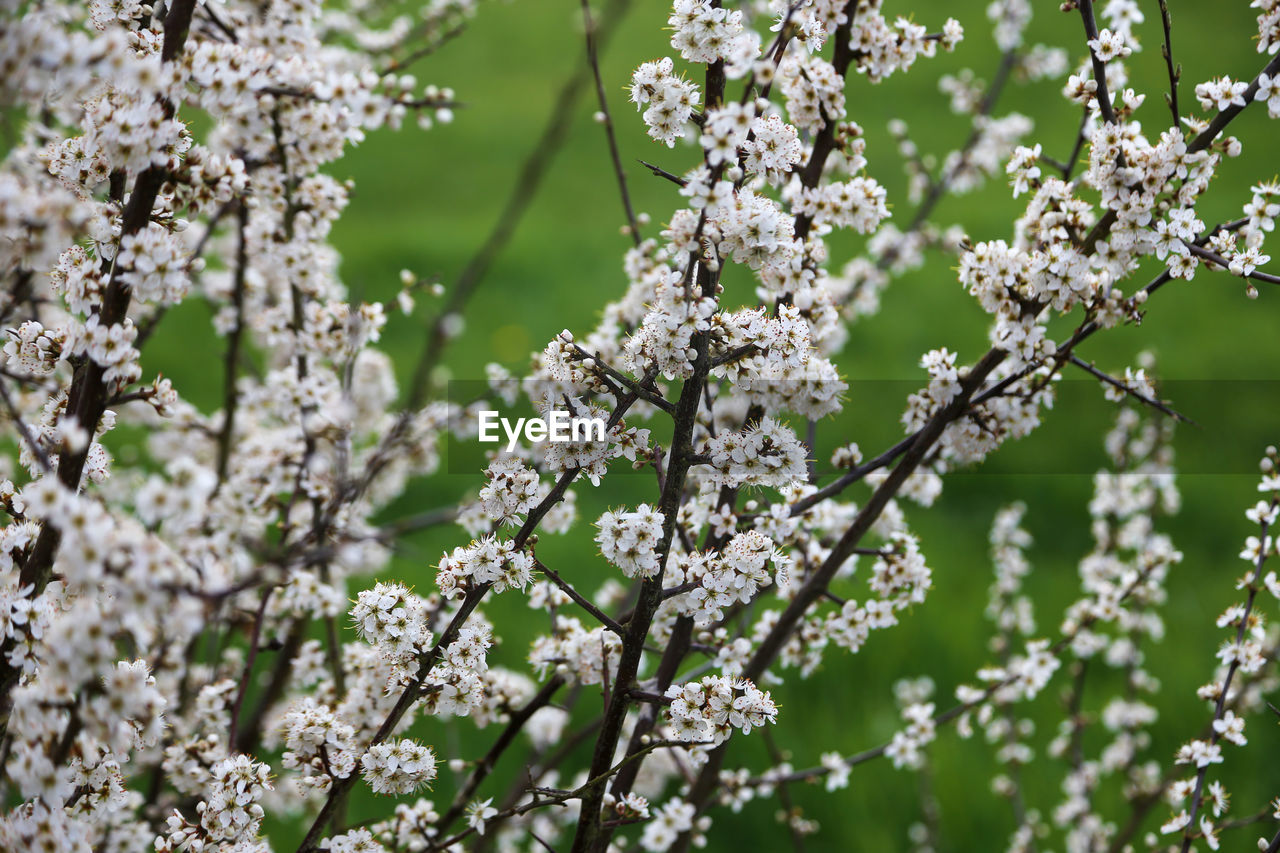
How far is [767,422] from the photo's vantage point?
1.86 m

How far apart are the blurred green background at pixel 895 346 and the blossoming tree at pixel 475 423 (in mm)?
565

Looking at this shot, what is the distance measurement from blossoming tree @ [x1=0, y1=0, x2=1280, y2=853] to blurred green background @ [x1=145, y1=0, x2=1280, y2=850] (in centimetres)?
56

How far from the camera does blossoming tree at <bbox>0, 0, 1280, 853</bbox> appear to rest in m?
1.50

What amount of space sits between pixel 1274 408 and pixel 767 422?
19.2 feet

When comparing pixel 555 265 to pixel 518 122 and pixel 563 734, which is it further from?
pixel 563 734

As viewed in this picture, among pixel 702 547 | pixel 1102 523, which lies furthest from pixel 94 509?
pixel 1102 523

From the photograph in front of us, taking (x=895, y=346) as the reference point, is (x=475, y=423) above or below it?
below

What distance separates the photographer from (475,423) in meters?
3.29

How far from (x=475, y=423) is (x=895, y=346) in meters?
4.03

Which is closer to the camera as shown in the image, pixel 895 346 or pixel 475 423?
pixel 475 423

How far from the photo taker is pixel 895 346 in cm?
651

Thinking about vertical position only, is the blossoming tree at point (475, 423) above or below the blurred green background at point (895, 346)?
below

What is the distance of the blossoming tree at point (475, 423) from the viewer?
150 centimetres

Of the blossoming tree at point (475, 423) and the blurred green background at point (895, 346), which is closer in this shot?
the blossoming tree at point (475, 423)
